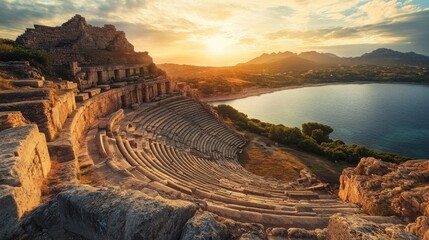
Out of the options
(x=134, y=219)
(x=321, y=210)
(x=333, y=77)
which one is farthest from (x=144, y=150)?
(x=333, y=77)

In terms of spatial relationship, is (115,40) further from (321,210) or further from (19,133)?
(321,210)

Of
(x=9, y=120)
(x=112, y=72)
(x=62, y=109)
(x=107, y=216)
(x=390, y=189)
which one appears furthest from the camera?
(x=112, y=72)

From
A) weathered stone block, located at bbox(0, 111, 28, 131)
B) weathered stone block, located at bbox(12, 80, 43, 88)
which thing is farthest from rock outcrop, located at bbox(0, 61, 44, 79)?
weathered stone block, located at bbox(0, 111, 28, 131)

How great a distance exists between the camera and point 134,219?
345 cm

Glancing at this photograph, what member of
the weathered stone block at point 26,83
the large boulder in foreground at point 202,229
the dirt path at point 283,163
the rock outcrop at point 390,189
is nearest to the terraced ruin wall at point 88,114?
the weathered stone block at point 26,83

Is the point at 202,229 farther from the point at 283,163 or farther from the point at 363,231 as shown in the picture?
the point at 283,163

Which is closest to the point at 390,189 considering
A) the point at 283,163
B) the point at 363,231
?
the point at 363,231

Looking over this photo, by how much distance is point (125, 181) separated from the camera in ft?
28.1

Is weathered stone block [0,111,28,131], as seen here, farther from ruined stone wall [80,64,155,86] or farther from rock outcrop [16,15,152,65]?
rock outcrop [16,15,152,65]

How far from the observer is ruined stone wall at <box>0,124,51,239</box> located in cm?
388

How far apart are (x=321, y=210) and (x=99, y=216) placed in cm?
801

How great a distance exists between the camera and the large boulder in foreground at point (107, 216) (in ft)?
11.3

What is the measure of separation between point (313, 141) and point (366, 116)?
36659mm

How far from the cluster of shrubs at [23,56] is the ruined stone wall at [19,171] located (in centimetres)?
1347
